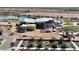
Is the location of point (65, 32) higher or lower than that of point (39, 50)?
higher
